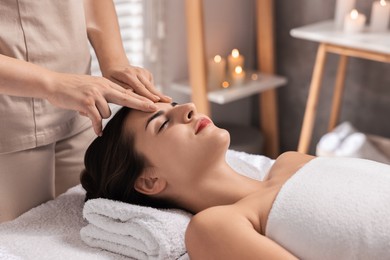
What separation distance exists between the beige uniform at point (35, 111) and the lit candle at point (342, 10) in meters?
1.63

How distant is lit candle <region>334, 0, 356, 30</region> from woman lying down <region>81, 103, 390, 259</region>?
1419mm

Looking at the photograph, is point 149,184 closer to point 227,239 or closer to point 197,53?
point 227,239

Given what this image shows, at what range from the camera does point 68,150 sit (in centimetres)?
177

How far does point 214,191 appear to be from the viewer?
1.57 meters

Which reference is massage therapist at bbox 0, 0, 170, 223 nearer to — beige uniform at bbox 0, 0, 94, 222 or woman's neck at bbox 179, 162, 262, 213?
beige uniform at bbox 0, 0, 94, 222

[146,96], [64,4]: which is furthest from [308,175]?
[64,4]

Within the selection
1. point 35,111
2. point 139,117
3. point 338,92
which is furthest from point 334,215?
point 338,92

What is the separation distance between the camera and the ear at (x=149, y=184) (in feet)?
5.15

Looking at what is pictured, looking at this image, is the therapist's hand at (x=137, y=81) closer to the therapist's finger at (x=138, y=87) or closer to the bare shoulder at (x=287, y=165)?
the therapist's finger at (x=138, y=87)

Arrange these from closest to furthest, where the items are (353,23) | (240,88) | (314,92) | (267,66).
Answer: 1. (353,23)
2. (314,92)
3. (240,88)
4. (267,66)

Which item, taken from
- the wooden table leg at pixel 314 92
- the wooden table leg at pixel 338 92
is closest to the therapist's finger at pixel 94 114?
the wooden table leg at pixel 314 92

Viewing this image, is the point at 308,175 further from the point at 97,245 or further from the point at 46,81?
the point at 46,81

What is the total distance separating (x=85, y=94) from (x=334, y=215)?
616 mm

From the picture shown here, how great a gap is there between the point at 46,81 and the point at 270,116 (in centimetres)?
220
